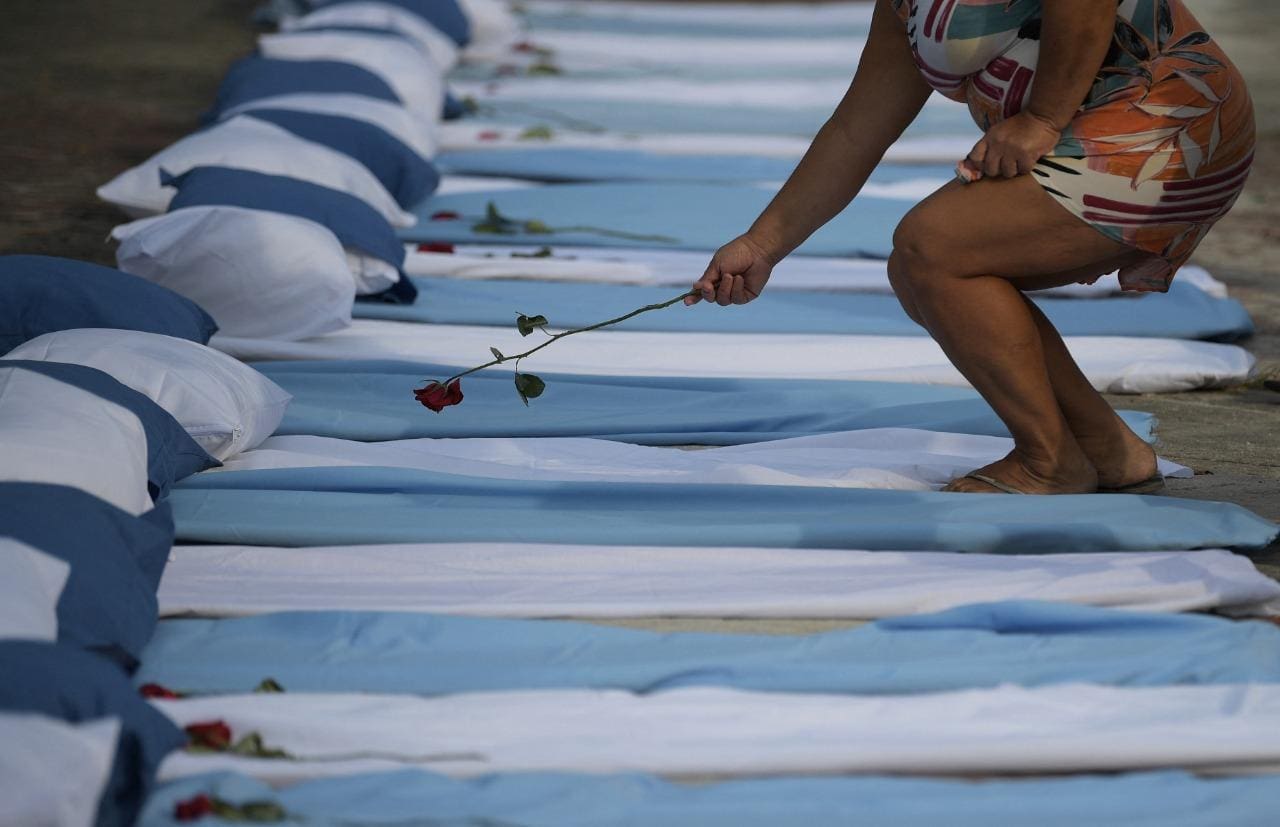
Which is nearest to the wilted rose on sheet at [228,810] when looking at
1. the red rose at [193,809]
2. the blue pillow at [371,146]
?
the red rose at [193,809]

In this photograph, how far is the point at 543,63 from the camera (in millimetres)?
7078

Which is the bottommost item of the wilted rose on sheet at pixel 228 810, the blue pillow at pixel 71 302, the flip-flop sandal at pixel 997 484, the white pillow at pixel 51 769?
the blue pillow at pixel 71 302

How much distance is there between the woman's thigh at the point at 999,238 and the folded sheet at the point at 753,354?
91 centimetres

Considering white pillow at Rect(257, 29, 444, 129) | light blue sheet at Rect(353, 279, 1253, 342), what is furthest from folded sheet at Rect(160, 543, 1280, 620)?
white pillow at Rect(257, 29, 444, 129)

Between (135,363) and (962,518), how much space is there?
4.27ft

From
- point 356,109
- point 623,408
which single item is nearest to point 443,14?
point 356,109

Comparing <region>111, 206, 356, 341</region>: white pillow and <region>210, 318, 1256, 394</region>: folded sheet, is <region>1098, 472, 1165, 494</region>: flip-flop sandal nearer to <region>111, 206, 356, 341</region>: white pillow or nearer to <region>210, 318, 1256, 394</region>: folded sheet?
<region>210, 318, 1256, 394</region>: folded sheet

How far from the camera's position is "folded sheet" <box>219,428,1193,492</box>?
2670 millimetres

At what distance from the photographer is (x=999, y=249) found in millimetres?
2377

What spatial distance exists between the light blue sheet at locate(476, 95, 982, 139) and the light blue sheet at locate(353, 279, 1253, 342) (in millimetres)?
2024

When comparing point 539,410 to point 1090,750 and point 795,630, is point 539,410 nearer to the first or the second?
point 795,630

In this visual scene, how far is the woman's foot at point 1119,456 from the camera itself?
8.68 ft

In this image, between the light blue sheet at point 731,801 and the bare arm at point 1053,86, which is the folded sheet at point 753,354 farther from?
the light blue sheet at point 731,801

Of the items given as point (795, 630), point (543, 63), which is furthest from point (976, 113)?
point (543, 63)
